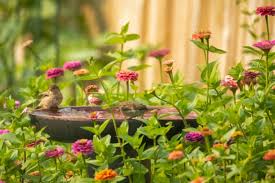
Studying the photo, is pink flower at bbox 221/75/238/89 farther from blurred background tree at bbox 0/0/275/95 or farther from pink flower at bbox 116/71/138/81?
blurred background tree at bbox 0/0/275/95

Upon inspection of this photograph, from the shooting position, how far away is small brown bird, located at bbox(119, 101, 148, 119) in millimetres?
2264

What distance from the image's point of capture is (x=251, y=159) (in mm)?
1994

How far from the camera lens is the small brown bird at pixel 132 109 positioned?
2264mm

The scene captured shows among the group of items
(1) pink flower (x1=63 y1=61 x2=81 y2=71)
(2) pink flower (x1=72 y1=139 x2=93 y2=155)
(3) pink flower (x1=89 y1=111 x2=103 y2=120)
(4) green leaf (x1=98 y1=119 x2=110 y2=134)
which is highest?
(1) pink flower (x1=63 y1=61 x2=81 y2=71)

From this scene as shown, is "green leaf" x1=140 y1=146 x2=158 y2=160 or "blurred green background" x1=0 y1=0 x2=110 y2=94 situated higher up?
"blurred green background" x1=0 y1=0 x2=110 y2=94

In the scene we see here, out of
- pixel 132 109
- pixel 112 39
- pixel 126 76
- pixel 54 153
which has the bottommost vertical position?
pixel 54 153

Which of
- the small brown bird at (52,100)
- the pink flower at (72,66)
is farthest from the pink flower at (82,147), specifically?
the pink flower at (72,66)

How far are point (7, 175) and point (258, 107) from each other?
29.8 inches

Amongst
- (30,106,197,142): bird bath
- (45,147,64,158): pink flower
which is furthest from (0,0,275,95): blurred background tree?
(45,147,64,158): pink flower

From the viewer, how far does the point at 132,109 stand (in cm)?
230

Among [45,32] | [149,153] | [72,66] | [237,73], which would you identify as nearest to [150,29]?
[45,32]

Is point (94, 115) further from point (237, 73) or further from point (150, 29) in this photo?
point (150, 29)

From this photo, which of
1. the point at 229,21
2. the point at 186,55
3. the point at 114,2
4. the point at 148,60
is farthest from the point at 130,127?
the point at 114,2

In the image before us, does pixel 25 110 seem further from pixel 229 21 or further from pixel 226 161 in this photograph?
pixel 229 21
